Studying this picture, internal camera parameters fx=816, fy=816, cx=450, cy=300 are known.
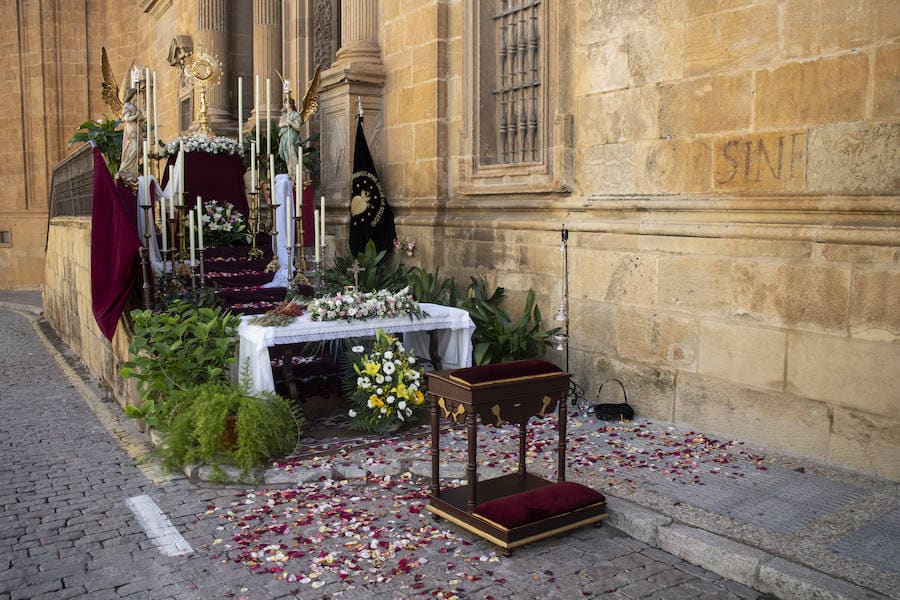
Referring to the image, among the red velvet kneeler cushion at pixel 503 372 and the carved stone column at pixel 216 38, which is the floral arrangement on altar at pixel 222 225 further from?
the carved stone column at pixel 216 38

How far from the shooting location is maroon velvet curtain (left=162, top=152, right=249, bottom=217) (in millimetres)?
9891

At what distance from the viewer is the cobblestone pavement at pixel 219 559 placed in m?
4.09

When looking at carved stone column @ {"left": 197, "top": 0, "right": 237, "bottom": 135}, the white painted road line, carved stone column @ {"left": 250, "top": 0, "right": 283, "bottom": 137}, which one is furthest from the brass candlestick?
carved stone column @ {"left": 197, "top": 0, "right": 237, "bottom": 135}

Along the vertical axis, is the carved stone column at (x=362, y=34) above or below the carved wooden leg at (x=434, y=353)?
above

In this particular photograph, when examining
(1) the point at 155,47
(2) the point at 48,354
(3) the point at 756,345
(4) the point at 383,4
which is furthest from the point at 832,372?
(1) the point at 155,47

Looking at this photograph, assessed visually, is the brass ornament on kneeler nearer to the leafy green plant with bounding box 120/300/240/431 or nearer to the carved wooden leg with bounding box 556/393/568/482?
the carved wooden leg with bounding box 556/393/568/482

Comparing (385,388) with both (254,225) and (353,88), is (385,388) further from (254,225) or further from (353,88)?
(353,88)

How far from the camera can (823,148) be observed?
5570mm

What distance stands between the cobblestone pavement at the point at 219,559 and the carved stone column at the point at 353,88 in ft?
18.2

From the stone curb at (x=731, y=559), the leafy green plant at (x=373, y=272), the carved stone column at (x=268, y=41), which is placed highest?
the carved stone column at (x=268, y=41)

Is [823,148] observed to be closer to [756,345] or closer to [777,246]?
[777,246]

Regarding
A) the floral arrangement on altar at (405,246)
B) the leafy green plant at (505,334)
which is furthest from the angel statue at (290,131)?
the leafy green plant at (505,334)

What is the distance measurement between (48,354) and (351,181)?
5277 mm

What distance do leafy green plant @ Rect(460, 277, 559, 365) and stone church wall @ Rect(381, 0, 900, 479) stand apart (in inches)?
9.0
